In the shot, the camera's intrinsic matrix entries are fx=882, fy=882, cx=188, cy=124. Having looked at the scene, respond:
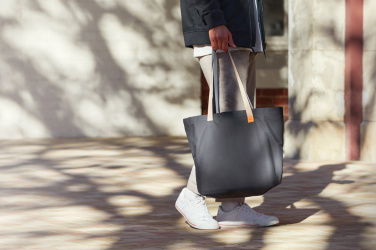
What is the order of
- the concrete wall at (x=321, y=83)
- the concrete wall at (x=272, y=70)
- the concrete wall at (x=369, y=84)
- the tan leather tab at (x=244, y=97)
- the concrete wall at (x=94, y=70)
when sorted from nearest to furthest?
1. the tan leather tab at (x=244, y=97)
2. the concrete wall at (x=369, y=84)
3. the concrete wall at (x=321, y=83)
4. the concrete wall at (x=94, y=70)
5. the concrete wall at (x=272, y=70)

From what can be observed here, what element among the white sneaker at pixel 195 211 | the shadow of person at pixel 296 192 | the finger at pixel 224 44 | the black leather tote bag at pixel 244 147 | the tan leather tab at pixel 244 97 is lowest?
the shadow of person at pixel 296 192

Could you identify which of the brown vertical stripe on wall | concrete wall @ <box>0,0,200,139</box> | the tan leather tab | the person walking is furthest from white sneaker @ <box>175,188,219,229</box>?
concrete wall @ <box>0,0,200,139</box>

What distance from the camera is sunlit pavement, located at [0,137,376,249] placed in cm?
482

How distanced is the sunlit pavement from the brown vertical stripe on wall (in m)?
0.36

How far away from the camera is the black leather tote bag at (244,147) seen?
15.6 ft

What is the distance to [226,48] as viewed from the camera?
4941 mm

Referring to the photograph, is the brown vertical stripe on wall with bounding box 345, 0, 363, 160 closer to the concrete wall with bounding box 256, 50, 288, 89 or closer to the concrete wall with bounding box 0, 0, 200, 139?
the concrete wall with bounding box 0, 0, 200, 139

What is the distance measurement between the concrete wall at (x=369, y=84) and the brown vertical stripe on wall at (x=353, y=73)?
0.21 ft

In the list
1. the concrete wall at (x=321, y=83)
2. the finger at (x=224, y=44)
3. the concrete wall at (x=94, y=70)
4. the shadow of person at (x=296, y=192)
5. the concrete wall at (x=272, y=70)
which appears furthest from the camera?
the concrete wall at (x=272, y=70)

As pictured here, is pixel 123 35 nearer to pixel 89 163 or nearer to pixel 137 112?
pixel 137 112

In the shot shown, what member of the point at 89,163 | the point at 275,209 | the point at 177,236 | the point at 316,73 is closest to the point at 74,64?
the point at 89,163

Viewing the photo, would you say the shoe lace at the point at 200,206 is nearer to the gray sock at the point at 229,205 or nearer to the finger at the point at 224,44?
the gray sock at the point at 229,205

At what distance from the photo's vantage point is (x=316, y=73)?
9.34 metres

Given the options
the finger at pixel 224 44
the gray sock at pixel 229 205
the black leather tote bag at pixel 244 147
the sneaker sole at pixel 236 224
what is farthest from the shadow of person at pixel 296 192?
the finger at pixel 224 44
